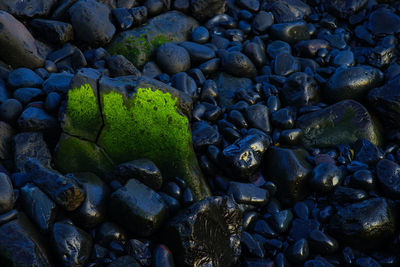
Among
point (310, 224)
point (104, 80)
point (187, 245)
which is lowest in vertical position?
point (310, 224)

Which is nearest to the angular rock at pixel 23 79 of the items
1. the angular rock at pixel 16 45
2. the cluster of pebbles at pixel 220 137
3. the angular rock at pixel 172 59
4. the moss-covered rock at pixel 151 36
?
the cluster of pebbles at pixel 220 137

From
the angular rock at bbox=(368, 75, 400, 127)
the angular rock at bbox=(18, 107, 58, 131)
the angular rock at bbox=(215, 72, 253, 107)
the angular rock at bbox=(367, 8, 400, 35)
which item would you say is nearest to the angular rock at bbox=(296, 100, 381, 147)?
the angular rock at bbox=(368, 75, 400, 127)

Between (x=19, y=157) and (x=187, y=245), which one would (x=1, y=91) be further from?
(x=187, y=245)

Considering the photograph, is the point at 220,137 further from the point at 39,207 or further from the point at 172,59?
the point at 39,207

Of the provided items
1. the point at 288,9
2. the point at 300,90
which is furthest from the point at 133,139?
the point at 288,9

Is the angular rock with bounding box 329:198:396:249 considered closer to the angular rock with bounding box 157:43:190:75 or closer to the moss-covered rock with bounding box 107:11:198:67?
the angular rock with bounding box 157:43:190:75

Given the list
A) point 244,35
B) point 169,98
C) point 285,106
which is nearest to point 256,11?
point 244,35

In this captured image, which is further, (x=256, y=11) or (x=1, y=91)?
(x=256, y=11)
